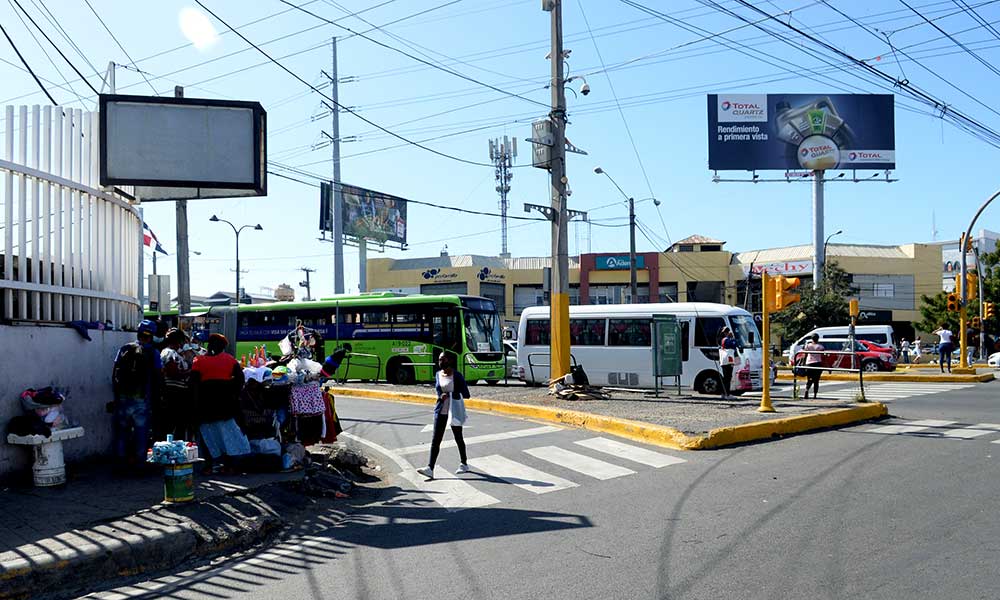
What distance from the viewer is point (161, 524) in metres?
7.03

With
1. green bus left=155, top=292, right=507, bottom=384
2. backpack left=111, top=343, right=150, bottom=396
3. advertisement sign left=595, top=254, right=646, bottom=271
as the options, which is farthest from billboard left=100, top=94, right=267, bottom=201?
advertisement sign left=595, top=254, right=646, bottom=271

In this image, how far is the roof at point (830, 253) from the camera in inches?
2375

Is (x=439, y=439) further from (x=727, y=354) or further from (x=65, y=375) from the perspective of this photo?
(x=727, y=354)

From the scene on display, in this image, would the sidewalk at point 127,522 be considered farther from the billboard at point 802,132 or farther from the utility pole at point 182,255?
the billboard at point 802,132

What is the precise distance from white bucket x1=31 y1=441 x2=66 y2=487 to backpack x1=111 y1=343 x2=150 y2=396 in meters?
0.91

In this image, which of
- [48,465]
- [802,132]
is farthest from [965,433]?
[802,132]

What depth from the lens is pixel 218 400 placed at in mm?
9227

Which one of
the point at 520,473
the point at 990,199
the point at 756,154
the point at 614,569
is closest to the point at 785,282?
the point at 520,473

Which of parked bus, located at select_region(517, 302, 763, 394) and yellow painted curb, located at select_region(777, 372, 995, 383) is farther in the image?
yellow painted curb, located at select_region(777, 372, 995, 383)

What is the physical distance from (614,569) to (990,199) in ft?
79.4

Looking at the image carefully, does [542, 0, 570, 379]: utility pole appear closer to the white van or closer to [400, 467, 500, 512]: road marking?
[400, 467, 500, 512]: road marking

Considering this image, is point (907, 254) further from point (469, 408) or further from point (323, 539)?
point (323, 539)

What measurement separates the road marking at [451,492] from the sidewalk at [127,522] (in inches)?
32.9

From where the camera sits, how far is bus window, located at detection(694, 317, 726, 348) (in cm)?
2098
